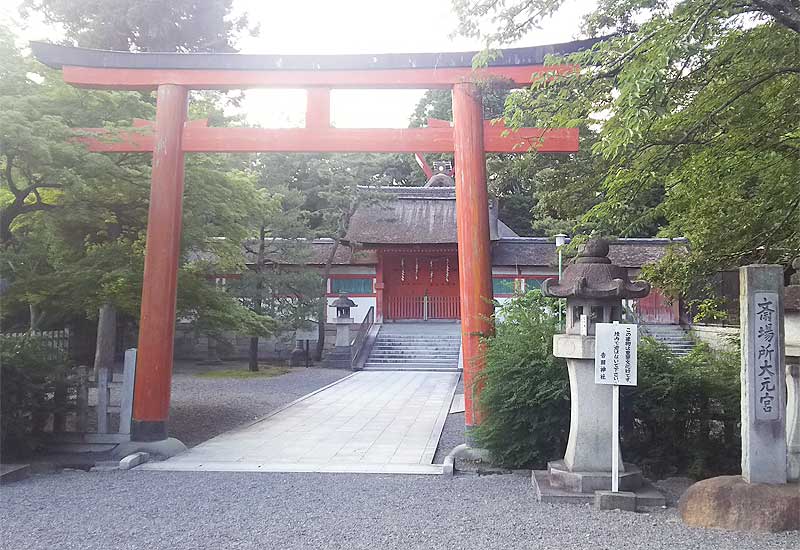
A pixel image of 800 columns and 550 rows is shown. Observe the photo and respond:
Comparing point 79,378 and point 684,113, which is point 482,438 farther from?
point 79,378

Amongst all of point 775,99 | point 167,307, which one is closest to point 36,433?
point 167,307

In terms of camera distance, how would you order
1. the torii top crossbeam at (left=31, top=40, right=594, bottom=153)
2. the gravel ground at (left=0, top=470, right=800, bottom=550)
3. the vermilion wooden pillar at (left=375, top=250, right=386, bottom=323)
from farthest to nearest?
the vermilion wooden pillar at (left=375, top=250, right=386, bottom=323), the torii top crossbeam at (left=31, top=40, right=594, bottom=153), the gravel ground at (left=0, top=470, right=800, bottom=550)

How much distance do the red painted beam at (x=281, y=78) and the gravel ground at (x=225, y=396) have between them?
455 centimetres

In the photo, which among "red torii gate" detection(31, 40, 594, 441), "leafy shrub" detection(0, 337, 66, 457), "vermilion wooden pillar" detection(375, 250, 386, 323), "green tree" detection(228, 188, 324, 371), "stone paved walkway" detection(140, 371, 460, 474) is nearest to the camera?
"leafy shrub" detection(0, 337, 66, 457)

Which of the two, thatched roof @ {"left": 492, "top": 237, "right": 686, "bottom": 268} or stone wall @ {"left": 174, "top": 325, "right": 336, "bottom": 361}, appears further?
thatched roof @ {"left": 492, "top": 237, "right": 686, "bottom": 268}

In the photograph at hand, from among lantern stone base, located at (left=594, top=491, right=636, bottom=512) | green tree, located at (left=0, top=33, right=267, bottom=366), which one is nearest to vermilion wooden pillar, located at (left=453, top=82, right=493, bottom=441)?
lantern stone base, located at (left=594, top=491, right=636, bottom=512)

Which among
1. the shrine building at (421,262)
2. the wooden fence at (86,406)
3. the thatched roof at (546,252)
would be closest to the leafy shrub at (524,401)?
the wooden fence at (86,406)

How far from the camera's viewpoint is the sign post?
5289mm

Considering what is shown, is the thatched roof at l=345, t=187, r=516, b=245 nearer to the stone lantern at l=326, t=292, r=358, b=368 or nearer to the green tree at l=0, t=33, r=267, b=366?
the stone lantern at l=326, t=292, r=358, b=368

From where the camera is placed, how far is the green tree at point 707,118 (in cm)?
504

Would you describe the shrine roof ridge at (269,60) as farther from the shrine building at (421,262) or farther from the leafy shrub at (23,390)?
the shrine building at (421,262)

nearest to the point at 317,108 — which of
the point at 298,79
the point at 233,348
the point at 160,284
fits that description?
the point at 298,79

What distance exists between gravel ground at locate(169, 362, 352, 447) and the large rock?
607cm

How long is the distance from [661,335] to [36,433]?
18719mm
